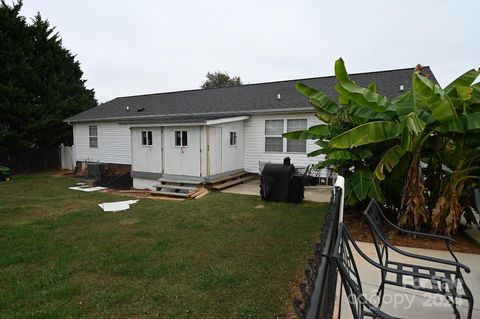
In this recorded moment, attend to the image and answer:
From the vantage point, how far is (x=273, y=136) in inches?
486

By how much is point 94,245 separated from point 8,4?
19940 mm

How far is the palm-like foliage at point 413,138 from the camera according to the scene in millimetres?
3908

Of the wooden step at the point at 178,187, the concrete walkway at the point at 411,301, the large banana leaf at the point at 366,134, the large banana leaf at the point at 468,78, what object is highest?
the large banana leaf at the point at 468,78

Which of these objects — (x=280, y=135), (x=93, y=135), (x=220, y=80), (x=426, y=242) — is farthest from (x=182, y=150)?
(x=220, y=80)

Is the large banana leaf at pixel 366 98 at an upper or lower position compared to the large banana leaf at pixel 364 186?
upper

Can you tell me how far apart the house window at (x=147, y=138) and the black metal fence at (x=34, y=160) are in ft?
35.5

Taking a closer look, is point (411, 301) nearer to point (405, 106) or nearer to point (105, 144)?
point (405, 106)

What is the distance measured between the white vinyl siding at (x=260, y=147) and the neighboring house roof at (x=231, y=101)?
47 centimetres

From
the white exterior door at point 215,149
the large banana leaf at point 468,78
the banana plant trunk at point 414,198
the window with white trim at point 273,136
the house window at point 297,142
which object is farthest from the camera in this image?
the window with white trim at point 273,136

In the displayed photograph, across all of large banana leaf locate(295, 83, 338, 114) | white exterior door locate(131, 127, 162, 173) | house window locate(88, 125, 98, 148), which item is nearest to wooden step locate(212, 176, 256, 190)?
white exterior door locate(131, 127, 162, 173)

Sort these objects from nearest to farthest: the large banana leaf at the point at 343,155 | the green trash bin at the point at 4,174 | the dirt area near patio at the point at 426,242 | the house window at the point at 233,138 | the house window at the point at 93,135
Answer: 1. the dirt area near patio at the point at 426,242
2. the large banana leaf at the point at 343,155
3. the house window at the point at 233,138
4. the green trash bin at the point at 4,174
5. the house window at the point at 93,135

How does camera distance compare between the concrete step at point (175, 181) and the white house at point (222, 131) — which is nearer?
the concrete step at point (175, 181)

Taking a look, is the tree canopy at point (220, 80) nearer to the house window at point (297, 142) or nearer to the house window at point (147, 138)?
the house window at point (147, 138)

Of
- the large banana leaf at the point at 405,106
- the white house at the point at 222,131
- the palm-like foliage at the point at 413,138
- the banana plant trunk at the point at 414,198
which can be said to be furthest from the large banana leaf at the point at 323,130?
the white house at the point at 222,131
